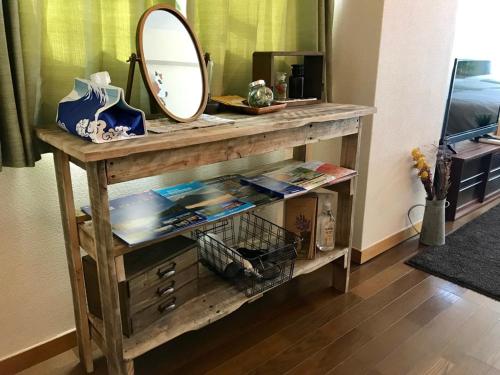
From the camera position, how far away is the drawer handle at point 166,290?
1407 mm

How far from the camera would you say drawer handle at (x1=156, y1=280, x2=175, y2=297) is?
1.41m

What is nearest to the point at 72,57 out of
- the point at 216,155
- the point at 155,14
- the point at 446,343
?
the point at 155,14

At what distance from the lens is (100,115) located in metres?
1.09

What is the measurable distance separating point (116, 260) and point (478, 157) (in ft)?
9.00

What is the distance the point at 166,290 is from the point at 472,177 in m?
2.63

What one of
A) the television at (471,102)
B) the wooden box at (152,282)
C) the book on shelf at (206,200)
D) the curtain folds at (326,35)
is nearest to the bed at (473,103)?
the television at (471,102)

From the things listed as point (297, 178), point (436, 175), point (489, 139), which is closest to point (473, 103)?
point (489, 139)

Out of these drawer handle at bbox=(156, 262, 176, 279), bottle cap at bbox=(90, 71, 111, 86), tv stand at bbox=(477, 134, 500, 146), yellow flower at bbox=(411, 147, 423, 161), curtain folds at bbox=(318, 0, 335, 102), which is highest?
curtain folds at bbox=(318, 0, 335, 102)

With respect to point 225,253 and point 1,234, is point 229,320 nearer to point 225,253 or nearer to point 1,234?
point 225,253

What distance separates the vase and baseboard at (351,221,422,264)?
0.35 feet

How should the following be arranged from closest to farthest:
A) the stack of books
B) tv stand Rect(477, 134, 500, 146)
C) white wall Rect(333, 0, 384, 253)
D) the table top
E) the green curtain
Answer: the table top
the stack of books
the green curtain
white wall Rect(333, 0, 384, 253)
tv stand Rect(477, 134, 500, 146)

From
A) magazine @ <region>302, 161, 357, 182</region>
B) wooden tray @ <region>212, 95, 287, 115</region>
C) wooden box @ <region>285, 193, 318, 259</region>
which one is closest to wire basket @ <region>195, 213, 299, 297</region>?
wooden box @ <region>285, 193, 318, 259</region>

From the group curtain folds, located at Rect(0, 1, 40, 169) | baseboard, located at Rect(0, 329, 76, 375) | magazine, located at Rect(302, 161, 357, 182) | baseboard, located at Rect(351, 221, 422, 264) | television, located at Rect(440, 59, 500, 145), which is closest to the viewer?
curtain folds, located at Rect(0, 1, 40, 169)

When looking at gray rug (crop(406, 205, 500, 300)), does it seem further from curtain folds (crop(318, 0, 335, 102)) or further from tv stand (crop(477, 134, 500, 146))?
curtain folds (crop(318, 0, 335, 102))
